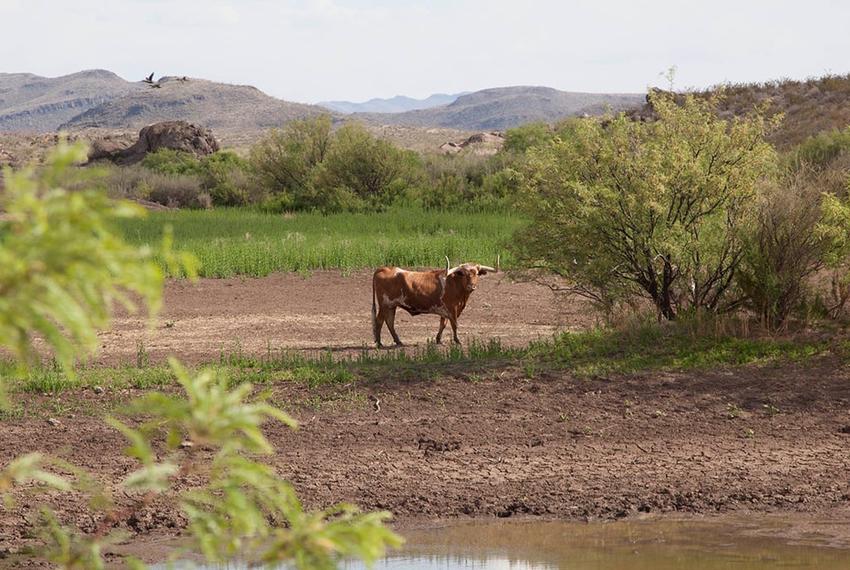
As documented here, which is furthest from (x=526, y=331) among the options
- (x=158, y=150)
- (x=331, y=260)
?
(x=158, y=150)

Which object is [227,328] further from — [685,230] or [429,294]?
[685,230]

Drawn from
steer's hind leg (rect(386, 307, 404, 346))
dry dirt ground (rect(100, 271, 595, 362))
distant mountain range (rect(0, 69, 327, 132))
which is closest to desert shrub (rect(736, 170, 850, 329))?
dry dirt ground (rect(100, 271, 595, 362))

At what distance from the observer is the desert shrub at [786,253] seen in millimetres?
14633

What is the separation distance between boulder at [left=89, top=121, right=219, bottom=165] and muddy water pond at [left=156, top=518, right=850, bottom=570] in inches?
2251

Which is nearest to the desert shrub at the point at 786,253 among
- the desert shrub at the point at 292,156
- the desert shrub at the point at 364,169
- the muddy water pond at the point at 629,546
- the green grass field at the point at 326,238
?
the muddy water pond at the point at 629,546

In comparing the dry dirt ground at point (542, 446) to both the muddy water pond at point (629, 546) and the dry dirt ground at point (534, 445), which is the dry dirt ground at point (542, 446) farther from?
the muddy water pond at point (629, 546)

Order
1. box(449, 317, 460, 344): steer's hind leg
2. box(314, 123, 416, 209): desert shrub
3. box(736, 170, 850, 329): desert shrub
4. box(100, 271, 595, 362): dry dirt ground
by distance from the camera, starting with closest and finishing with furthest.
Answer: box(736, 170, 850, 329): desert shrub < box(449, 317, 460, 344): steer's hind leg < box(100, 271, 595, 362): dry dirt ground < box(314, 123, 416, 209): desert shrub

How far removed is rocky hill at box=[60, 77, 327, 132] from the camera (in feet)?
483

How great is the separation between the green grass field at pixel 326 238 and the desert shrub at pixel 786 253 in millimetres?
10834

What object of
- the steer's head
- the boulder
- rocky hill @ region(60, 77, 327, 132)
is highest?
rocky hill @ region(60, 77, 327, 132)

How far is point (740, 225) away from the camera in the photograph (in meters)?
15.1

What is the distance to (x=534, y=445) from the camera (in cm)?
1159

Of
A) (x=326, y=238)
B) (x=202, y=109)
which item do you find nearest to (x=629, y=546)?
(x=326, y=238)

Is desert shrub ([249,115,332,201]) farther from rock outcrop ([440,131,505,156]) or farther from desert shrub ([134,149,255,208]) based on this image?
rock outcrop ([440,131,505,156])
